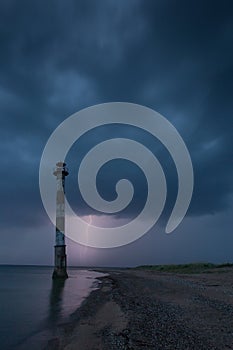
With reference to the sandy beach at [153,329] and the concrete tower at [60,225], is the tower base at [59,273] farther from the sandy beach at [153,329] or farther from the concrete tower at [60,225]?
the sandy beach at [153,329]

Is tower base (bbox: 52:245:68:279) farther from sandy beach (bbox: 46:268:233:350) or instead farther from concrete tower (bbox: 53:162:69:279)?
sandy beach (bbox: 46:268:233:350)

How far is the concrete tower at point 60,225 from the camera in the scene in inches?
2313

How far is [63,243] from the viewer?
5888 centimetres

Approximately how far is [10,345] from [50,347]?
2400mm

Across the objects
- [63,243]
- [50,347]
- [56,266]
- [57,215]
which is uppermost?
[57,215]

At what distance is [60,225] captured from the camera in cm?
5941

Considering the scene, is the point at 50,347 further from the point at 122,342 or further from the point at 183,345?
the point at 183,345

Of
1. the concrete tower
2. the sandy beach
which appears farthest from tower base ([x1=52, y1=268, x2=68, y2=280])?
the sandy beach

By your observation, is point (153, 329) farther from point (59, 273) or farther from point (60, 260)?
point (59, 273)

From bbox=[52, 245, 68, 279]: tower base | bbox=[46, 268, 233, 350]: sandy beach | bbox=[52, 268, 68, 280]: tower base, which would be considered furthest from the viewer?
bbox=[52, 268, 68, 280]: tower base

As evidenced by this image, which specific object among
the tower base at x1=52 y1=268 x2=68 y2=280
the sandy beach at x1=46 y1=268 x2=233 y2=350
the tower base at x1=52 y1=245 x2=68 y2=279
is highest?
the tower base at x1=52 y1=245 x2=68 y2=279

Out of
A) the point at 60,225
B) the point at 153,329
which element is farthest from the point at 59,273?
the point at 153,329

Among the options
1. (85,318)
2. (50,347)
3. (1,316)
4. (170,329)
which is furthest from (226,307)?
(1,316)

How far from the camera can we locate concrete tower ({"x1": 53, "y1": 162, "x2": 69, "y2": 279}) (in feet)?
193
